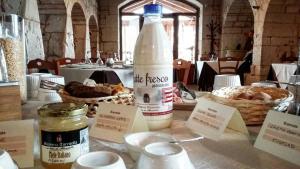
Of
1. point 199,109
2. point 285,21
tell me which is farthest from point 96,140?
point 285,21

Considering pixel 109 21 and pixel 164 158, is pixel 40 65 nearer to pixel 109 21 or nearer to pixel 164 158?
pixel 164 158

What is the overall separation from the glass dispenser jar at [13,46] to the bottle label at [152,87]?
43 cm

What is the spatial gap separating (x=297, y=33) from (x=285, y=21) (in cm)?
28

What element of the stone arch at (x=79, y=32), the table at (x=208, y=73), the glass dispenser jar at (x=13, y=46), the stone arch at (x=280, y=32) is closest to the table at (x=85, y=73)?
the glass dispenser jar at (x=13, y=46)

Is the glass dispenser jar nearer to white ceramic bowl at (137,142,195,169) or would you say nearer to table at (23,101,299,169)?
table at (23,101,299,169)

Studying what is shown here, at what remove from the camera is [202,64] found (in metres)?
5.44

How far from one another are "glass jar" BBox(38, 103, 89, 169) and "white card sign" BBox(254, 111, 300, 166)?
12.6 inches

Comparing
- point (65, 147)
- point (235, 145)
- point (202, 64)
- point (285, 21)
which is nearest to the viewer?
point (65, 147)

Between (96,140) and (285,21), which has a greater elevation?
(285,21)

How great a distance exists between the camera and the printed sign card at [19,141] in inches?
18.4

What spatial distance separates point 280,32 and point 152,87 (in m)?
4.61

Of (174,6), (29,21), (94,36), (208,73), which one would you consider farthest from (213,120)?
(174,6)

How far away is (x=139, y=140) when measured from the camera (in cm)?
50

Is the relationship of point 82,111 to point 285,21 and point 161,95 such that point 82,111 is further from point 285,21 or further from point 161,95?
point 285,21
